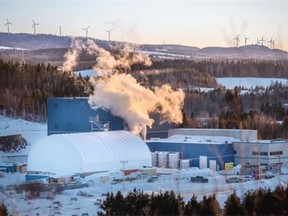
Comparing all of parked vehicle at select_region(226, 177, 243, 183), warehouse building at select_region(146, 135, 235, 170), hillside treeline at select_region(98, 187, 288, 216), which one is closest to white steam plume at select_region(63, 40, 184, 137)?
warehouse building at select_region(146, 135, 235, 170)

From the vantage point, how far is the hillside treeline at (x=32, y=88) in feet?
157

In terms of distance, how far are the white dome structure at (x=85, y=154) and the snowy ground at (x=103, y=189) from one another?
52 cm

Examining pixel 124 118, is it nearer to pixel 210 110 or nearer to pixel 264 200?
pixel 264 200

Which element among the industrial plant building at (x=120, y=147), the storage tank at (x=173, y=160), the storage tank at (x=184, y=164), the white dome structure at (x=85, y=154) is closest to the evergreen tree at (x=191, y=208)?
the industrial plant building at (x=120, y=147)

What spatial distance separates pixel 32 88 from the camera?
5291 cm

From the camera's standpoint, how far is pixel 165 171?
2956cm

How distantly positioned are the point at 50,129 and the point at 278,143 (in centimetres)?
924

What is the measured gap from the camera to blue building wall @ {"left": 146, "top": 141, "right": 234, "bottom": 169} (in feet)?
102

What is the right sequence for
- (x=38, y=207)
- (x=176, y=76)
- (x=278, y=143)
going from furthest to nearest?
(x=176, y=76), (x=278, y=143), (x=38, y=207)

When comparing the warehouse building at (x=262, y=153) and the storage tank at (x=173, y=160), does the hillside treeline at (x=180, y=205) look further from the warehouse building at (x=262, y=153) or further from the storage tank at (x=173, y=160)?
the warehouse building at (x=262, y=153)

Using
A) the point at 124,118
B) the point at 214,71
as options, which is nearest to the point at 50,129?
the point at 124,118

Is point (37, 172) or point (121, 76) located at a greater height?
point (121, 76)

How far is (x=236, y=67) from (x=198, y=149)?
191 ft

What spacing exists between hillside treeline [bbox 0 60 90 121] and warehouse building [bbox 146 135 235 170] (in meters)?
13.9
